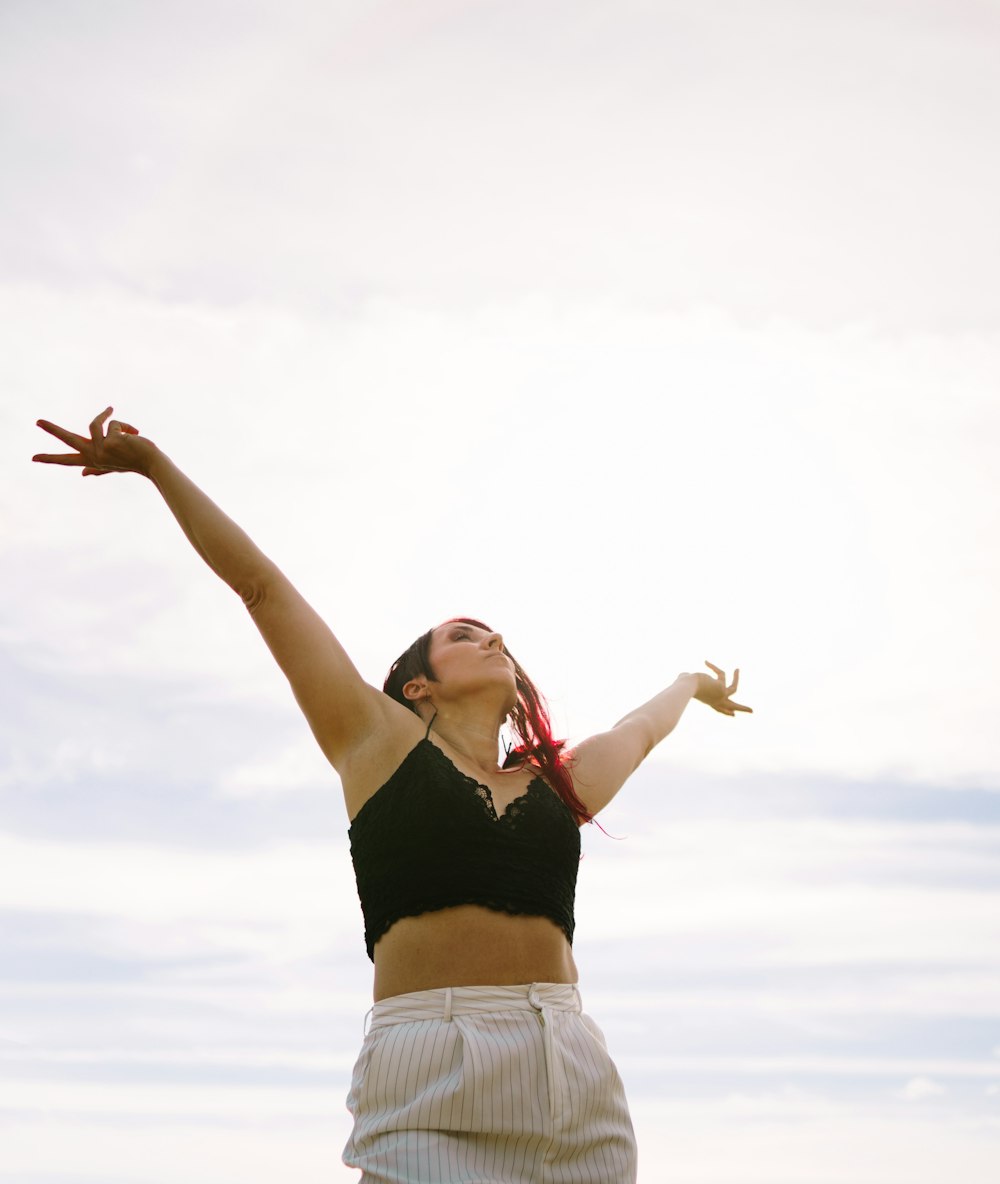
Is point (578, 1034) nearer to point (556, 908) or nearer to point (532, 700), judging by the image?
point (556, 908)

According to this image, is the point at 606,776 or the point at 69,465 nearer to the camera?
the point at 69,465

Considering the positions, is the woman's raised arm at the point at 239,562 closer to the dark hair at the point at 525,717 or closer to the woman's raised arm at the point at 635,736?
the dark hair at the point at 525,717

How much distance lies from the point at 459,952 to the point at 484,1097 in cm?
41

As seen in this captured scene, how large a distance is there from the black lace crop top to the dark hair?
371 millimetres

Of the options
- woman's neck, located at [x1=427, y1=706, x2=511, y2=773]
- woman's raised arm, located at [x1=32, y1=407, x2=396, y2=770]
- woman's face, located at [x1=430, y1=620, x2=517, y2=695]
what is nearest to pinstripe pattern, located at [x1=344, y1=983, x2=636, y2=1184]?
woman's neck, located at [x1=427, y1=706, x2=511, y2=773]

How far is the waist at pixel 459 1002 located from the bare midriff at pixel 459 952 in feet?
0.09

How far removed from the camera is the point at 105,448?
4047 mm

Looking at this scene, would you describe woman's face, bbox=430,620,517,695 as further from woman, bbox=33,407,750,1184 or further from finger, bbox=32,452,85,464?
finger, bbox=32,452,85,464

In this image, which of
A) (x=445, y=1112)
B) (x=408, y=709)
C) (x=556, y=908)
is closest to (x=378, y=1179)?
(x=445, y=1112)

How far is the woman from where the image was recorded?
3691 millimetres

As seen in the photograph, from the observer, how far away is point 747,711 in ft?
20.0

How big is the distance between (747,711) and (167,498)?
3.08 meters

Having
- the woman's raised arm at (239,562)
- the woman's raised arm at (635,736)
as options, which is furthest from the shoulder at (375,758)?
the woman's raised arm at (635,736)

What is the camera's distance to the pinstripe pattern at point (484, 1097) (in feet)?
11.9
